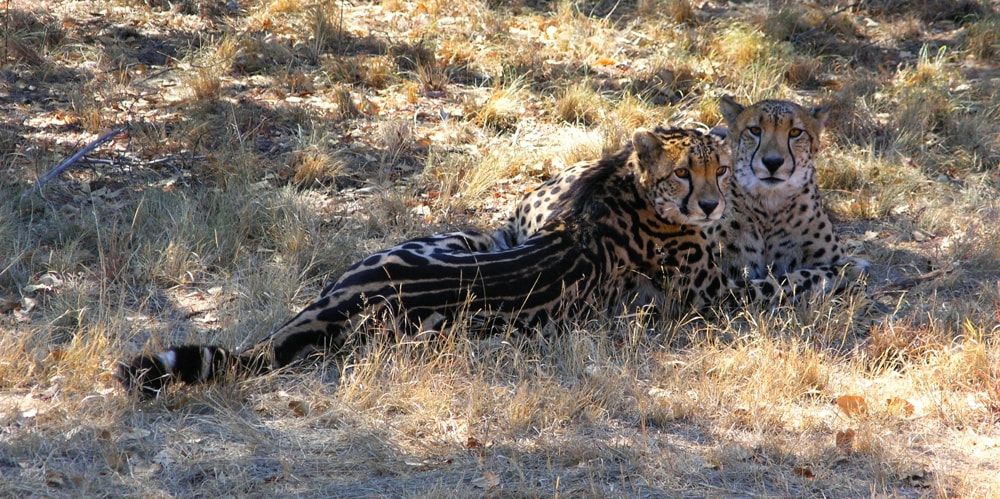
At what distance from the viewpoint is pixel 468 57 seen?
399 inches

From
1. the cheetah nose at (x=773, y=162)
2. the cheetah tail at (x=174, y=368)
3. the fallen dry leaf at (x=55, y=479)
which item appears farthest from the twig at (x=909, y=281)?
the fallen dry leaf at (x=55, y=479)

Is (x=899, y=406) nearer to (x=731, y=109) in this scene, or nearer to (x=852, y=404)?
(x=852, y=404)

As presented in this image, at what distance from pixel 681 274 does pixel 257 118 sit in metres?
3.99

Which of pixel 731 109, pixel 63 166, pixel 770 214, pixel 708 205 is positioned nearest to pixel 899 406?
pixel 708 205

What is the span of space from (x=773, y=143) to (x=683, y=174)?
0.77 meters

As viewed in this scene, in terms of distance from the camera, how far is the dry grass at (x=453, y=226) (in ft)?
16.4

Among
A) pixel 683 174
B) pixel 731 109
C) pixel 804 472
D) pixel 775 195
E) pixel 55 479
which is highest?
pixel 731 109

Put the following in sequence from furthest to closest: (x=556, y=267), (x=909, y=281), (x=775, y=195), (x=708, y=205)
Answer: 1. (x=775, y=195)
2. (x=909, y=281)
3. (x=708, y=205)
4. (x=556, y=267)

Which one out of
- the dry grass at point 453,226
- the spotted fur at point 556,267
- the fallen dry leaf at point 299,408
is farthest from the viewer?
the spotted fur at point 556,267

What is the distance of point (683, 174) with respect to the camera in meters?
6.50

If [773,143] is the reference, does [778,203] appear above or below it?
below

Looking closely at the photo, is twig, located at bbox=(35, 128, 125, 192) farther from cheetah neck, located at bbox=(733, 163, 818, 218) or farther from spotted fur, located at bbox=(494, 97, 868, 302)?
cheetah neck, located at bbox=(733, 163, 818, 218)

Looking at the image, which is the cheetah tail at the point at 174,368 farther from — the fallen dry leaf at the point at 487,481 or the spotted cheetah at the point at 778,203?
the spotted cheetah at the point at 778,203

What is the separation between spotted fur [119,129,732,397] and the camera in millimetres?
5676
